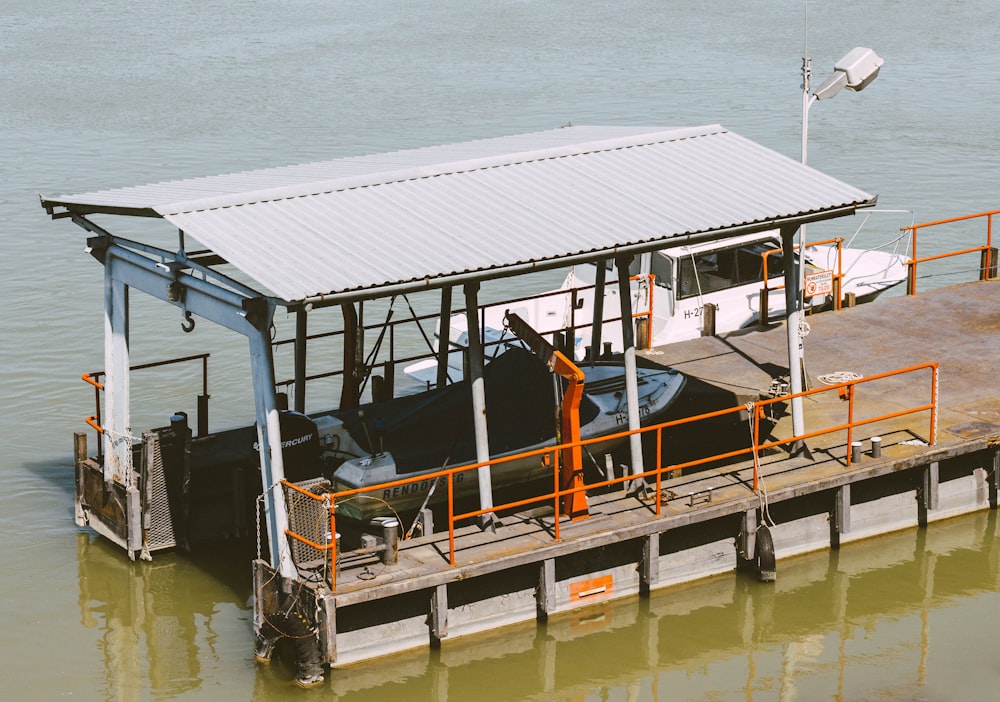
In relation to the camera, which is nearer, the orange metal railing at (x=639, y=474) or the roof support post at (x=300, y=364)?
the orange metal railing at (x=639, y=474)

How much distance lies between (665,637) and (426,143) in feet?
84.3

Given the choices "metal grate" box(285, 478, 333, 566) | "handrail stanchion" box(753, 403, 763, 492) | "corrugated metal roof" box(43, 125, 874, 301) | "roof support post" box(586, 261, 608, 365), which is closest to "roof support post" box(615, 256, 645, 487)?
"corrugated metal roof" box(43, 125, 874, 301)

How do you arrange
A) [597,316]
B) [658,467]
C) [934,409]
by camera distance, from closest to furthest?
[658,467]
[934,409]
[597,316]

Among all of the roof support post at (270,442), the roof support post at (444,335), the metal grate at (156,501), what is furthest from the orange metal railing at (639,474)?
the metal grate at (156,501)

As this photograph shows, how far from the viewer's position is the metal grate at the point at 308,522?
15.4 m

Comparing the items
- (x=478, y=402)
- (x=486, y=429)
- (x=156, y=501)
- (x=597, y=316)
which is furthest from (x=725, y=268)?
(x=156, y=501)

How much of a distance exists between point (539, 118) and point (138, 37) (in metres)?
19.6

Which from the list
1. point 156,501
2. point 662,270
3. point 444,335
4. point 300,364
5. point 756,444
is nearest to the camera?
point 756,444

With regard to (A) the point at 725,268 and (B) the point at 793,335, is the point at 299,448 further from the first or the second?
(A) the point at 725,268

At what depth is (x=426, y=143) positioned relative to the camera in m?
41.2

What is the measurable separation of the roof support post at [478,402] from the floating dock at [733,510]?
36 cm

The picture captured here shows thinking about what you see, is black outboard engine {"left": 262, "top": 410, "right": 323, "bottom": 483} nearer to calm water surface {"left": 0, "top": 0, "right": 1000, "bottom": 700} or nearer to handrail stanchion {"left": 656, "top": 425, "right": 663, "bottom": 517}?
calm water surface {"left": 0, "top": 0, "right": 1000, "bottom": 700}

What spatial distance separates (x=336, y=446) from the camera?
1791 cm

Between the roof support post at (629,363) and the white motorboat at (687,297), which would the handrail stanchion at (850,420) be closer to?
the roof support post at (629,363)
